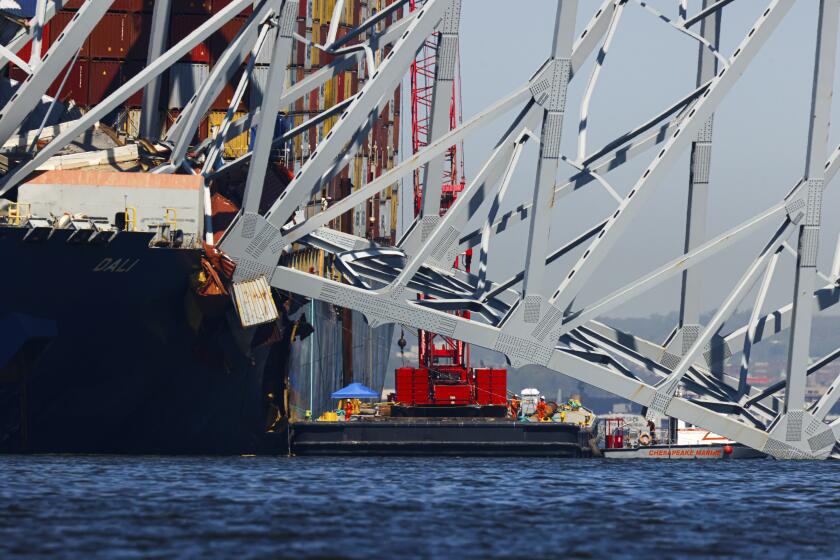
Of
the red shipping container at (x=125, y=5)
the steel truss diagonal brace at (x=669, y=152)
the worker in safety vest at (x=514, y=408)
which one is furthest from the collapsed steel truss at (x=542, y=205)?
the red shipping container at (x=125, y=5)

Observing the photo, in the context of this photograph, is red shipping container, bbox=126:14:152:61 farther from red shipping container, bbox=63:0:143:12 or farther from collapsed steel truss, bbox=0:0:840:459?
collapsed steel truss, bbox=0:0:840:459

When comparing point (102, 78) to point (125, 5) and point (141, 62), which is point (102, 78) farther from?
point (125, 5)

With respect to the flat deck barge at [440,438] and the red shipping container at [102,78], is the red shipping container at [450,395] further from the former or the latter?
the red shipping container at [102,78]

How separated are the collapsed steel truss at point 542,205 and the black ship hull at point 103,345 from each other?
3.29 m

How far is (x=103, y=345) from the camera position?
159ft

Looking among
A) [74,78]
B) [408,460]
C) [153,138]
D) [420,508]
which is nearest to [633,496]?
[420,508]

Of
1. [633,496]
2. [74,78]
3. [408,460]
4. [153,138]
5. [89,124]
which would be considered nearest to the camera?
[633,496]

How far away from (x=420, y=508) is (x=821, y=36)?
90.4 ft

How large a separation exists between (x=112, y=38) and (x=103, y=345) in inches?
1098

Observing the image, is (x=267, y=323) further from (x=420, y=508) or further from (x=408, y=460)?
(x=420, y=508)

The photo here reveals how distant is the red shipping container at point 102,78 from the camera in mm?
72562

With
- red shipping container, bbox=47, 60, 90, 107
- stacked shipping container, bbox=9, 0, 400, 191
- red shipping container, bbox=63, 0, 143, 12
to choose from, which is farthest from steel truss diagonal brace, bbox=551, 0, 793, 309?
red shipping container, bbox=47, 60, 90, 107

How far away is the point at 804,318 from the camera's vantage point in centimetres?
5369

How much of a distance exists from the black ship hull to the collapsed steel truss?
329cm
